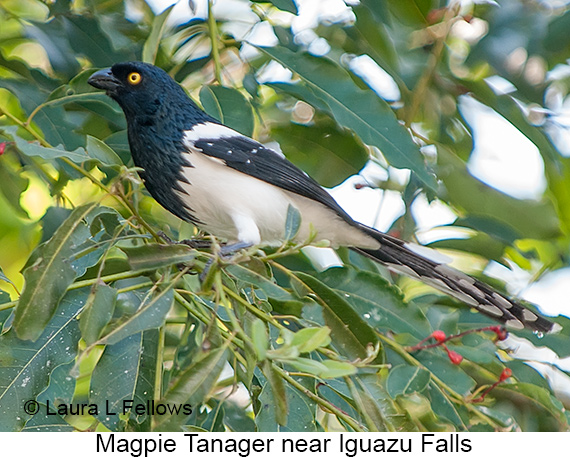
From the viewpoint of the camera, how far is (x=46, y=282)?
6.39 ft

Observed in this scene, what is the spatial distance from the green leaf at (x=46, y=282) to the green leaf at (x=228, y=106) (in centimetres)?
108

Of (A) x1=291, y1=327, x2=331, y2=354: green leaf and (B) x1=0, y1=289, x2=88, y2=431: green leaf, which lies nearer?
(A) x1=291, y1=327, x2=331, y2=354: green leaf

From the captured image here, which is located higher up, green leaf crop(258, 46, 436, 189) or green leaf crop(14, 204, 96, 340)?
green leaf crop(258, 46, 436, 189)

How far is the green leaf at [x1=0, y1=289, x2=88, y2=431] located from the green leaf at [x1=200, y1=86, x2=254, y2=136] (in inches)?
41.3

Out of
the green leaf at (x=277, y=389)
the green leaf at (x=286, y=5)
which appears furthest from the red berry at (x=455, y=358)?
the green leaf at (x=286, y=5)

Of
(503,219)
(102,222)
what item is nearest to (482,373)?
(503,219)

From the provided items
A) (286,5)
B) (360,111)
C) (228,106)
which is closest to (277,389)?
(360,111)

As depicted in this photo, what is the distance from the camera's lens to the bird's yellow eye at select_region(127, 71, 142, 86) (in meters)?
2.85

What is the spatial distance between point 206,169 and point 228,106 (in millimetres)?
370

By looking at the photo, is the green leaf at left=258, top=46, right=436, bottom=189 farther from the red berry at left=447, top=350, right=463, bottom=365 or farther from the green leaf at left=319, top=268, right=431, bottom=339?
the red berry at left=447, top=350, right=463, bottom=365

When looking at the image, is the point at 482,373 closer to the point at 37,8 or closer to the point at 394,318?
the point at 394,318

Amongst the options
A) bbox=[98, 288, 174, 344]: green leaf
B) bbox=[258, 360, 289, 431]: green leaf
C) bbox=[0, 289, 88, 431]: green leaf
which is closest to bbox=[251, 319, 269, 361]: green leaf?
bbox=[258, 360, 289, 431]: green leaf

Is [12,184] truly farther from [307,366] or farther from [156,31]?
[307,366]

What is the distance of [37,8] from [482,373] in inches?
124
